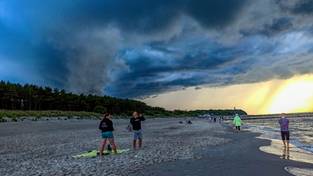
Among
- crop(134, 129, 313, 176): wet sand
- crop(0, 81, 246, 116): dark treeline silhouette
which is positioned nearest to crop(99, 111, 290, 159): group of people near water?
crop(134, 129, 313, 176): wet sand

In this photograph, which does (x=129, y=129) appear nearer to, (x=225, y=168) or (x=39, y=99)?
(x=225, y=168)

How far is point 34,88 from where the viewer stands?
160000 millimetres

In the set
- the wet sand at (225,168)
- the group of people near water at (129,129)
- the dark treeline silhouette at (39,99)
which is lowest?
the wet sand at (225,168)

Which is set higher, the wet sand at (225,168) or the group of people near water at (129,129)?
the group of people near water at (129,129)

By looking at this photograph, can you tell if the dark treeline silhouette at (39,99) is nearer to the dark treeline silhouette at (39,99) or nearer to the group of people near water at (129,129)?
the dark treeline silhouette at (39,99)

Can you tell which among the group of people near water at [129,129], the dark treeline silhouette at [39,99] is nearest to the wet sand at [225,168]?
the group of people near water at [129,129]

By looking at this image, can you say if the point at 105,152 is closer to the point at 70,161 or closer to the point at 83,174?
the point at 70,161

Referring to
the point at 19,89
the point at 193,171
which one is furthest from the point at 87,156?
the point at 19,89

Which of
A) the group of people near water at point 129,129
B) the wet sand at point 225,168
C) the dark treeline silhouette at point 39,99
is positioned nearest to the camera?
the wet sand at point 225,168

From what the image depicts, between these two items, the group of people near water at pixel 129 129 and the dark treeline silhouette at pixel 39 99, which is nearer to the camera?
the group of people near water at pixel 129 129

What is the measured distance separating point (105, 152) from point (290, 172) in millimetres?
12460

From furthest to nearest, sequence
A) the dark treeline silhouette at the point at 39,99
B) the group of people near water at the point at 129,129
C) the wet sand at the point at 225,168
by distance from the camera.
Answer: the dark treeline silhouette at the point at 39,99, the group of people near water at the point at 129,129, the wet sand at the point at 225,168

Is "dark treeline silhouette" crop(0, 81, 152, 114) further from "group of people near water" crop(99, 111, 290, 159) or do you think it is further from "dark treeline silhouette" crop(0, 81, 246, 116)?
Answer: "group of people near water" crop(99, 111, 290, 159)

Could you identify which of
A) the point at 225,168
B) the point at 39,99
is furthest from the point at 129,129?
the point at 39,99
